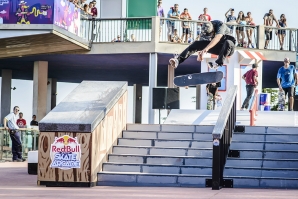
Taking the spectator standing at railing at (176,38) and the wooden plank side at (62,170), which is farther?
the spectator standing at railing at (176,38)

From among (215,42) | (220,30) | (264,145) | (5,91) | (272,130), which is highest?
(220,30)

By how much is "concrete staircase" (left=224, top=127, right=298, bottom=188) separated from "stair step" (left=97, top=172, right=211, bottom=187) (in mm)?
535

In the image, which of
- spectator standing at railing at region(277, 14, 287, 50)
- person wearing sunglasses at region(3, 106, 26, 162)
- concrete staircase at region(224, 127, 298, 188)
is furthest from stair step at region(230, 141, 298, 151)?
spectator standing at railing at region(277, 14, 287, 50)

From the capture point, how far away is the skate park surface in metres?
16.4

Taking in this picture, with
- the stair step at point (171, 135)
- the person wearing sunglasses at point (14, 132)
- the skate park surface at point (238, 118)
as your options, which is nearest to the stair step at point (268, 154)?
the stair step at point (171, 135)

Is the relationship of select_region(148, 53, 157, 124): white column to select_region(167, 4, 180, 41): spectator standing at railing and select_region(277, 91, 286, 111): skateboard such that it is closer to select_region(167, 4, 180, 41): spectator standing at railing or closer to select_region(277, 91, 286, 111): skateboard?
select_region(167, 4, 180, 41): spectator standing at railing

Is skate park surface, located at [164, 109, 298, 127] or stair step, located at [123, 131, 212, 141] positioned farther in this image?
skate park surface, located at [164, 109, 298, 127]

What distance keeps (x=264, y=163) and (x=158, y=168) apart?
6.10 feet

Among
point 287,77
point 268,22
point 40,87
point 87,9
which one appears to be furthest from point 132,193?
point 40,87

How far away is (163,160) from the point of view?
12.3m

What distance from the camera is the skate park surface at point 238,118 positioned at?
16438mm

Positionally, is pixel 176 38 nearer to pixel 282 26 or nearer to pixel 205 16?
pixel 205 16

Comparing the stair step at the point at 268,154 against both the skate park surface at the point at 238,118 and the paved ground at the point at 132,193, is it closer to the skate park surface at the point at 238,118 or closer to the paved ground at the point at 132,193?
the paved ground at the point at 132,193

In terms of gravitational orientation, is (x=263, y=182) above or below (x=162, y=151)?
below
